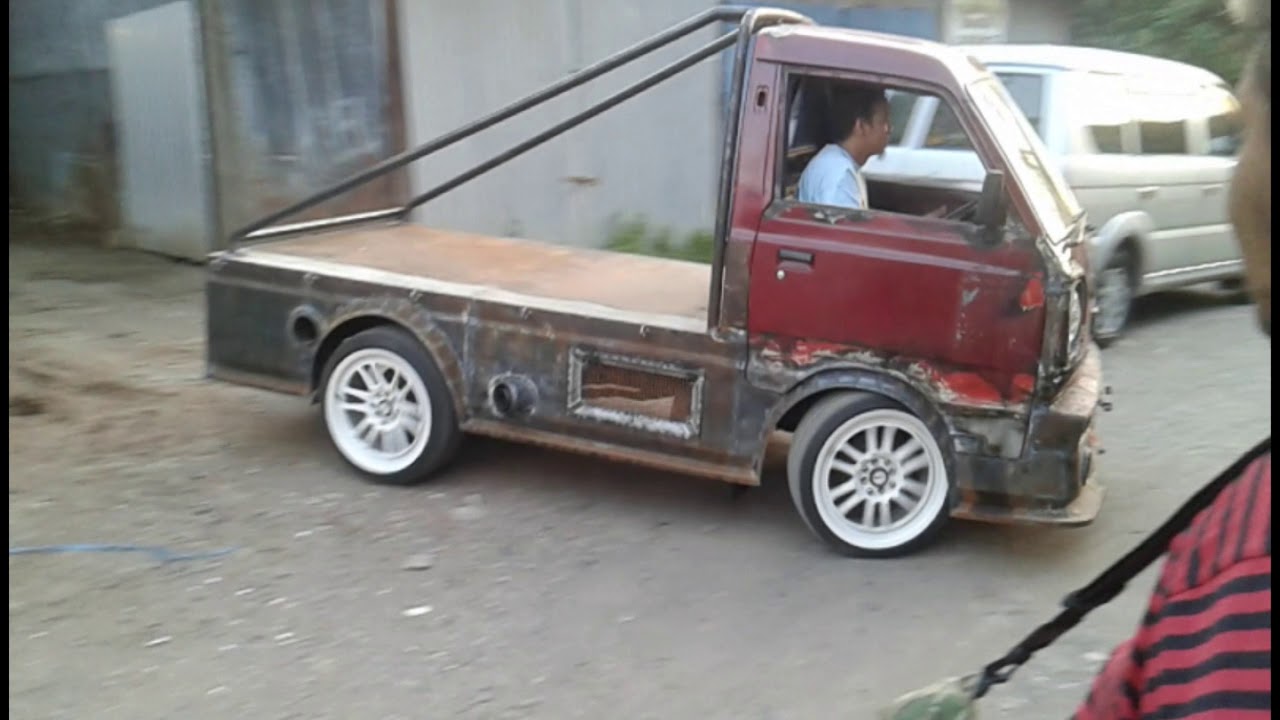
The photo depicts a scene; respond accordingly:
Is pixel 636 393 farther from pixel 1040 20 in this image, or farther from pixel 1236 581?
pixel 1040 20

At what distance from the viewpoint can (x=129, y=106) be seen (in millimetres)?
9930

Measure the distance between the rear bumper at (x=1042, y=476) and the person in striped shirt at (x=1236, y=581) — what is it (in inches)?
145

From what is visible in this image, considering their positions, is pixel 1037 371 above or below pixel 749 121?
below

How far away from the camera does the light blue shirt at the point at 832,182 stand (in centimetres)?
519

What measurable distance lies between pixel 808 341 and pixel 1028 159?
3.71 ft

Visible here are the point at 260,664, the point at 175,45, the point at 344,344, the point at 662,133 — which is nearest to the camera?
the point at 260,664

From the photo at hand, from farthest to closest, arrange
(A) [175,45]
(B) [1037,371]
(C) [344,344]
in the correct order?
(A) [175,45]
(C) [344,344]
(B) [1037,371]

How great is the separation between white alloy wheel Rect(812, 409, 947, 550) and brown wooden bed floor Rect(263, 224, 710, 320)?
2.61 feet

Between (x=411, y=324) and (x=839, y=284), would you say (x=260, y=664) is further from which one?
(x=839, y=284)

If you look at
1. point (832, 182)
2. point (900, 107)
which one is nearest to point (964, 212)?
point (900, 107)

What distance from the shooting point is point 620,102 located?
6016 mm

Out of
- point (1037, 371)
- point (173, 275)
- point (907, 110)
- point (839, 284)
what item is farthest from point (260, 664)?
point (173, 275)

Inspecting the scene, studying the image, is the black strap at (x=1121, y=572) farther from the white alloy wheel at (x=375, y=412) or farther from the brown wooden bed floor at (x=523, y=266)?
the white alloy wheel at (x=375, y=412)

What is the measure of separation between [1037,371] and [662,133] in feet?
23.0
